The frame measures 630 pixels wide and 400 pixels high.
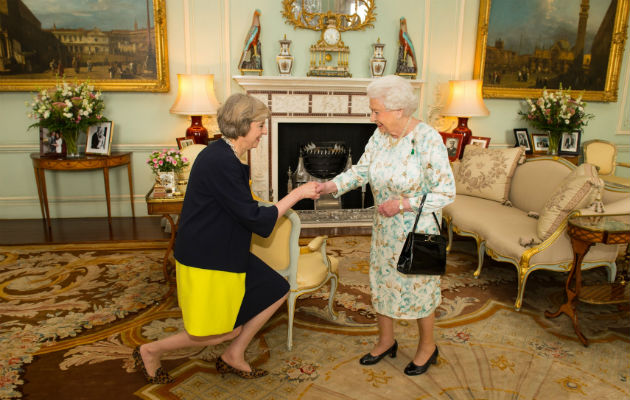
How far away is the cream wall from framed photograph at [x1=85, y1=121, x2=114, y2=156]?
0.76 feet

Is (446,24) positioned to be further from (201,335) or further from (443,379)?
(201,335)

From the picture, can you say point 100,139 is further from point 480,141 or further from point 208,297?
point 480,141

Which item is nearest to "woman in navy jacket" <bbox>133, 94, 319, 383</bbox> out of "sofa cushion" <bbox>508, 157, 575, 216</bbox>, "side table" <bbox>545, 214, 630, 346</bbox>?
"side table" <bbox>545, 214, 630, 346</bbox>

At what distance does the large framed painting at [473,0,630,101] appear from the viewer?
18.2 ft

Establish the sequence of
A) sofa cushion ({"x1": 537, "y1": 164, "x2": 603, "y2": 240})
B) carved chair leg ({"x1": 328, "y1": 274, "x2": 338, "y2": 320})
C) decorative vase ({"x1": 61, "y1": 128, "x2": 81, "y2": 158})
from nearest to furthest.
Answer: carved chair leg ({"x1": 328, "y1": 274, "x2": 338, "y2": 320}), sofa cushion ({"x1": 537, "y1": 164, "x2": 603, "y2": 240}), decorative vase ({"x1": 61, "y1": 128, "x2": 81, "y2": 158})

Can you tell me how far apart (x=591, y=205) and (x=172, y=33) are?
4544 mm

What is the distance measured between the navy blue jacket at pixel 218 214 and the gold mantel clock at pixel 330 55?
3.44 meters

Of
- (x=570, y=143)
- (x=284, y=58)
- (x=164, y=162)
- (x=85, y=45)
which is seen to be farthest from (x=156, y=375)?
(x=570, y=143)

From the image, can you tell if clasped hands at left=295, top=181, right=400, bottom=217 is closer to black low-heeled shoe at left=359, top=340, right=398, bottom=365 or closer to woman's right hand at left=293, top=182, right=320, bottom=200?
woman's right hand at left=293, top=182, right=320, bottom=200

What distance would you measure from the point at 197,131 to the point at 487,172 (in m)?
3.14

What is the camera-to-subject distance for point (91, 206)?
5.32 meters

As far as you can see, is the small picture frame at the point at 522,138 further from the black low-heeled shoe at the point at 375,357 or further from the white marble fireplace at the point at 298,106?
the black low-heeled shoe at the point at 375,357

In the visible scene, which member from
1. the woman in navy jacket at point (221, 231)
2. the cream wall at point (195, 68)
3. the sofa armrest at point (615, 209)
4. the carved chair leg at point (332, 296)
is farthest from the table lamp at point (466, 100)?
the woman in navy jacket at point (221, 231)

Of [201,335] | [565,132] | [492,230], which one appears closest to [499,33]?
[565,132]
